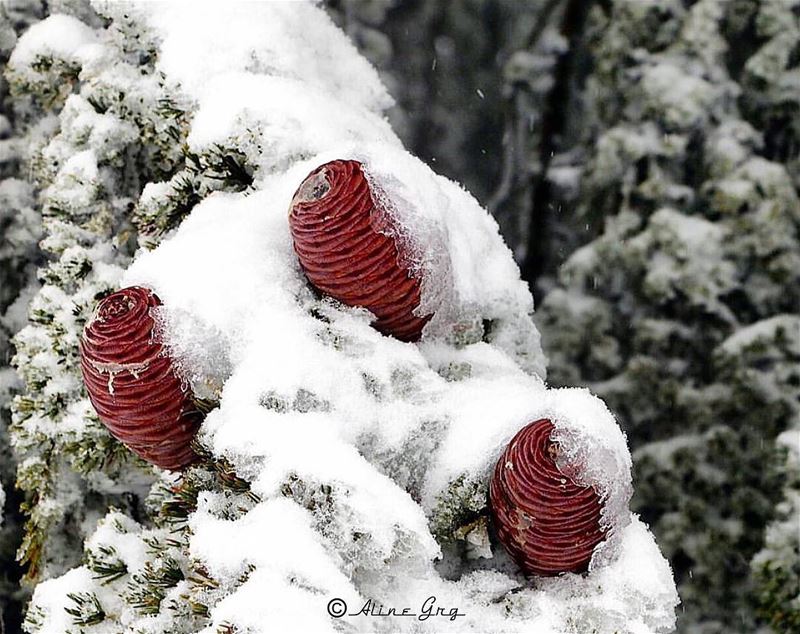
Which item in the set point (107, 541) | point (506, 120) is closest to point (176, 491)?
point (107, 541)

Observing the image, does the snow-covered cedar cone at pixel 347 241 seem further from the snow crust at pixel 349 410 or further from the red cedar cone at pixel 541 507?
the red cedar cone at pixel 541 507

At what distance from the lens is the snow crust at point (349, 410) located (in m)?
0.66

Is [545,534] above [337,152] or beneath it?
beneath

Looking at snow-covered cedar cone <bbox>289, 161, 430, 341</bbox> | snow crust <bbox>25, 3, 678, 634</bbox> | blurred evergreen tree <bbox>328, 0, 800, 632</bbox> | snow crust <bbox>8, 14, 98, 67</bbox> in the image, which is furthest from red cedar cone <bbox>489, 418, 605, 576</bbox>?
blurred evergreen tree <bbox>328, 0, 800, 632</bbox>

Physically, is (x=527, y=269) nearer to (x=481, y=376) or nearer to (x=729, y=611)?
(x=729, y=611)

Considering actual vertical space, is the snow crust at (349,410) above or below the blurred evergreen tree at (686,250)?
above

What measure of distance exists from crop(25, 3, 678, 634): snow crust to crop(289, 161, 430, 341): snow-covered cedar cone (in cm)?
2

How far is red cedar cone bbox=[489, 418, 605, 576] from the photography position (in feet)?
2.33

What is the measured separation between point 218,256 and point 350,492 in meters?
0.26

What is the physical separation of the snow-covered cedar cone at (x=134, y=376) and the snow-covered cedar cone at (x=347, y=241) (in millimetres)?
133

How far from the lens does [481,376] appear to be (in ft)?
2.89

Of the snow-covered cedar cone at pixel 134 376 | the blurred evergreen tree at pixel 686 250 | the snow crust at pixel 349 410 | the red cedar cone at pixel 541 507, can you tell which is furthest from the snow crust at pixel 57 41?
the blurred evergreen tree at pixel 686 250

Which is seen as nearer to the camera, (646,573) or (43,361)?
(646,573)
